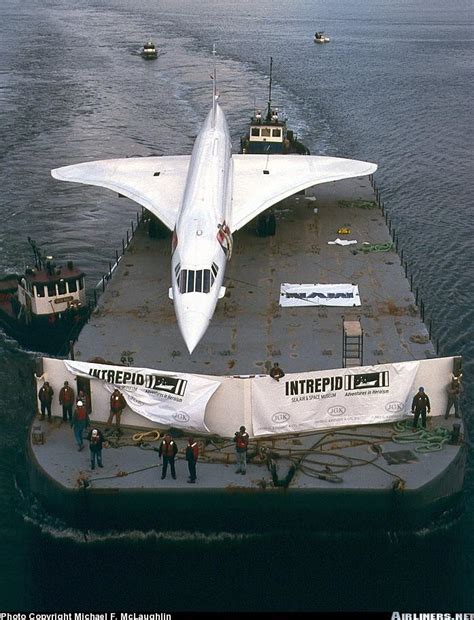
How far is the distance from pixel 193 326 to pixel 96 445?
545 centimetres

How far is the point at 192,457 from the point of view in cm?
2312

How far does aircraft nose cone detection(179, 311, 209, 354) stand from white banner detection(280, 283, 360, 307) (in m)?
6.52

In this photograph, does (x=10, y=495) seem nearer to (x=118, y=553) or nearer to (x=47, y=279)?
(x=118, y=553)

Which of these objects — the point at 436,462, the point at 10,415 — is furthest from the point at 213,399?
the point at 10,415

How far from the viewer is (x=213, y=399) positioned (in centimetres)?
2519

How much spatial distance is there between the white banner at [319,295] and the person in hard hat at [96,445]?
457 inches

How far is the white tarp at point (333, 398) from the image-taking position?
25.2m

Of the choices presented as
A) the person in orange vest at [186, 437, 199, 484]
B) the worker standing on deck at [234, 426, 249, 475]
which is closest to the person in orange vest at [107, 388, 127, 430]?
the person in orange vest at [186, 437, 199, 484]

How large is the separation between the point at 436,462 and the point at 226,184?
18499 millimetres

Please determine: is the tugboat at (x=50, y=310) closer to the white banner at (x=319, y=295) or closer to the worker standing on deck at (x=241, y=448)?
the white banner at (x=319, y=295)

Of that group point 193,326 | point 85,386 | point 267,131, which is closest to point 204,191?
point 193,326

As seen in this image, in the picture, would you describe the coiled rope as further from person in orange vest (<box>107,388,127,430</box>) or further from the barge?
person in orange vest (<box>107,388,127,430</box>)

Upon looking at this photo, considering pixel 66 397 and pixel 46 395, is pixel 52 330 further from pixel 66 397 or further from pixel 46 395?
pixel 66 397

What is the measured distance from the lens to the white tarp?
25.2 metres
